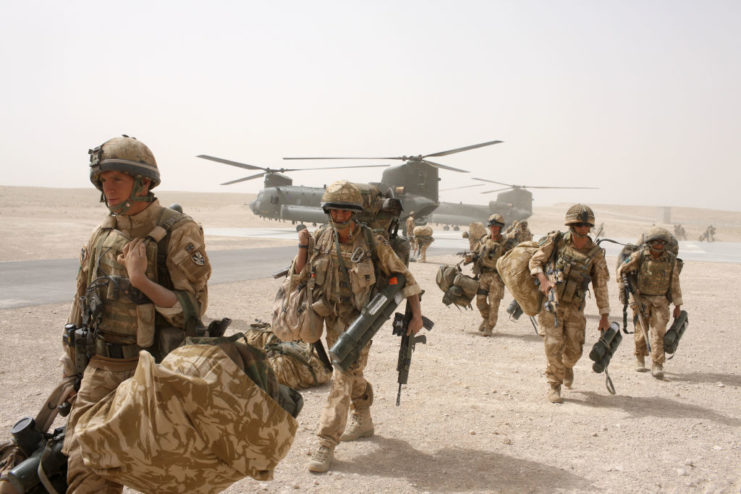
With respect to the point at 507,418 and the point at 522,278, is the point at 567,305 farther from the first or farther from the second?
the point at 507,418

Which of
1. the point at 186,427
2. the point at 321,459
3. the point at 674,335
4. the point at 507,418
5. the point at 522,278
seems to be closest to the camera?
the point at 186,427

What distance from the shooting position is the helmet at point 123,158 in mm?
2820

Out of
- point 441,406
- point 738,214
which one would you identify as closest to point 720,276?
point 441,406

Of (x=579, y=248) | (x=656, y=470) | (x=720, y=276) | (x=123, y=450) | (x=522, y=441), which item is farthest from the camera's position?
(x=720, y=276)

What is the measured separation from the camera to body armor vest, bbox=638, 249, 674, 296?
723 cm

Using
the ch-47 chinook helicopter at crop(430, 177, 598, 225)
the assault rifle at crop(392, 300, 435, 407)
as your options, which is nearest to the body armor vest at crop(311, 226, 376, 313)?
the assault rifle at crop(392, 300, 435, 407)

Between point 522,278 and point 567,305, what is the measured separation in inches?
21.8

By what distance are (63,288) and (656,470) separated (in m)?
11.4

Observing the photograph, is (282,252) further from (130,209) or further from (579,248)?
(130,209)

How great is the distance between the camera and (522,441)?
495cm

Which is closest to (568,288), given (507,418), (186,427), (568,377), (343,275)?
(568,377)

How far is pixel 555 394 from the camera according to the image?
6.11 m

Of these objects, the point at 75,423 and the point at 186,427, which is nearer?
the point at 186,427

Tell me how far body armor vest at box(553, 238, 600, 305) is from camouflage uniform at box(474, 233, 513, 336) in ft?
11.1
